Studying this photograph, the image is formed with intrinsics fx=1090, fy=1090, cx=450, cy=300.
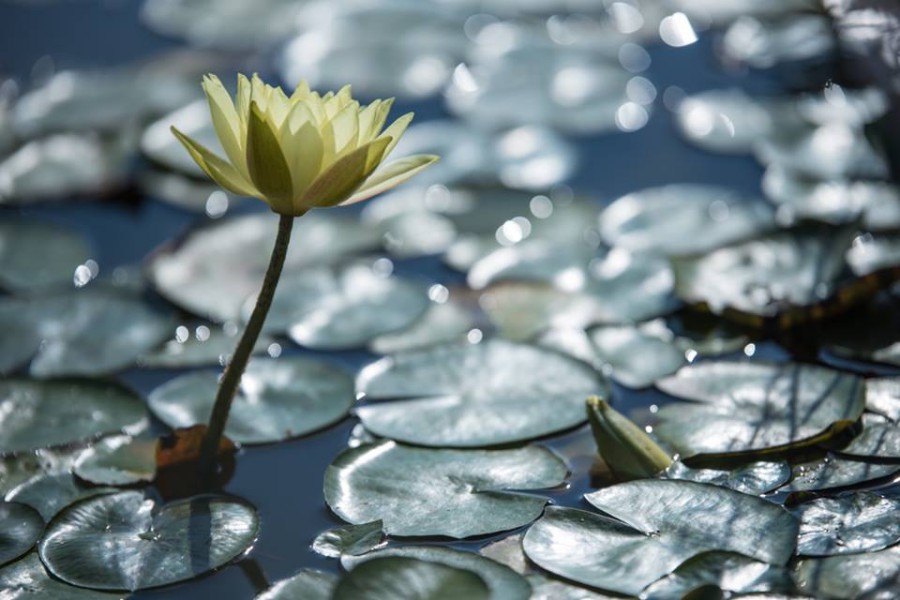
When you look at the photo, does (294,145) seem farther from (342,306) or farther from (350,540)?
(342,306)

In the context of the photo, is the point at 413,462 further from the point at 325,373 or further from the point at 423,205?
the point at 423,205

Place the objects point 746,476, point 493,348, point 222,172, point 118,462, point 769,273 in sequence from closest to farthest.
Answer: point 222,172, point 746,476, point 118,462, point 493,348, point 769,273

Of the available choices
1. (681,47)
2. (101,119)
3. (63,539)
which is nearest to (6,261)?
(101,119)

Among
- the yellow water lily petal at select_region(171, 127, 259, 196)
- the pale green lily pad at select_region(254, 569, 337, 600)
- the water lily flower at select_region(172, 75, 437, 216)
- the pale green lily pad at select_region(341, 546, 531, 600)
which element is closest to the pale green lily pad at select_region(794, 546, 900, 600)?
the pale green lily pad at select_region(341, 546, 531, 600)

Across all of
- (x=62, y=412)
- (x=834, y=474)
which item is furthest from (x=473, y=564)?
(x=62, y=412)

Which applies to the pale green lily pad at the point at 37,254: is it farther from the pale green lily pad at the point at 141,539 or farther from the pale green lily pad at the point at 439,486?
the pale green lily pad at the point at 439,486

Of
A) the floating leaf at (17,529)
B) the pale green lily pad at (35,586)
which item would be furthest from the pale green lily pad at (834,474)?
the floating leaf at (17,529)
